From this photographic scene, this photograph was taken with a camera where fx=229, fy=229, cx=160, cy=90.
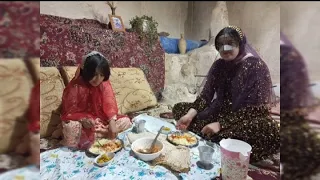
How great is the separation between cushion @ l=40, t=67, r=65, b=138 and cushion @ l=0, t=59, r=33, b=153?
304 mm

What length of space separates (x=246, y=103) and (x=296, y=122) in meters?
0.26

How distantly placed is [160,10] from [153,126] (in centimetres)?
37

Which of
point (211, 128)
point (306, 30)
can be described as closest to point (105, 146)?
point (211, 128)

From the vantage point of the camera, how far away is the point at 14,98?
0.30m

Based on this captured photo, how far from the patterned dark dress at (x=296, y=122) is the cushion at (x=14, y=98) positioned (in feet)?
1.35

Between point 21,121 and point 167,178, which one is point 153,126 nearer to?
point 167,178

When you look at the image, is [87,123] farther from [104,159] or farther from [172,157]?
[172,157]

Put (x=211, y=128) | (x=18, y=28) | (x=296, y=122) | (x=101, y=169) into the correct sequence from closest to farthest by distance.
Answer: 1. (x=18, y=28)
2. (x=296, y=122)
3. (x=101, y=169)
4. (x=211, y=128)

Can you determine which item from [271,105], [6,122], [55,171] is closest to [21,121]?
[6,122]

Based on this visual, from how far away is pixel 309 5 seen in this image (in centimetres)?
39

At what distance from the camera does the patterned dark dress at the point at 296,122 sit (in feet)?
1.27

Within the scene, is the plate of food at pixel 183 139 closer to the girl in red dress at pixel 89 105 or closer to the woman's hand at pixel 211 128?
the woman's hand at pixel 211 128

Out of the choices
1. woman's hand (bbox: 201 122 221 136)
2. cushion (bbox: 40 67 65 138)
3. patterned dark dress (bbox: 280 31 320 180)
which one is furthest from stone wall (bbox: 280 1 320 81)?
cushion (bbox: 40 67 65 138)

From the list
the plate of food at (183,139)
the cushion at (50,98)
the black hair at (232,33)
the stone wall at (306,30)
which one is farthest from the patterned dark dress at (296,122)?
the cushion at (50,98)
